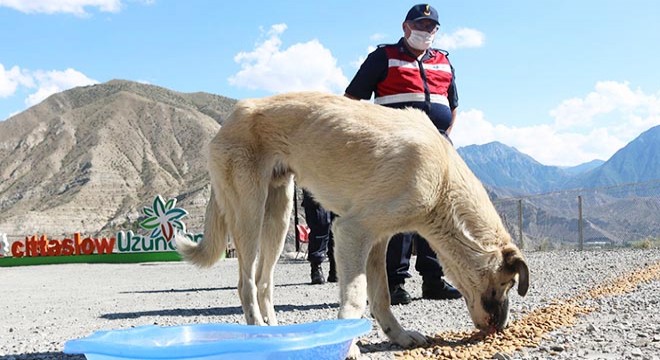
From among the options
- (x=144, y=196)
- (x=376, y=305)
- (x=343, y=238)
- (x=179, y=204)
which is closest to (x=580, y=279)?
(x=376, y=305)

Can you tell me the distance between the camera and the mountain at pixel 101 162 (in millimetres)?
71125

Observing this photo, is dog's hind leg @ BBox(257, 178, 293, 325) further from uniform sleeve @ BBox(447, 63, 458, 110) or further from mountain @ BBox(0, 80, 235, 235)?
mountain @ BBox(0, 80, 235, 235)

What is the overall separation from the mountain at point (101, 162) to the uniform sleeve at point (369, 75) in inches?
2111

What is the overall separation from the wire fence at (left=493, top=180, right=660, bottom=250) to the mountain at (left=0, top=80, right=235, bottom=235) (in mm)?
38529

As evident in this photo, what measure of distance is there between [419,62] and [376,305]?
3014 mm

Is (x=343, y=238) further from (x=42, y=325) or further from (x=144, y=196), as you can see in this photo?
(x=144, y=196)

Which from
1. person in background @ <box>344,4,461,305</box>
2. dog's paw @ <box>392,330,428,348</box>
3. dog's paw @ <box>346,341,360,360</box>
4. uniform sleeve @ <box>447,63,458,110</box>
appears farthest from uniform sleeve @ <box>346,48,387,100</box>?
dog's paw @ <box>346,341,360,360</box>

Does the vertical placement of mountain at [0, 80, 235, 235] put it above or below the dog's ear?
above

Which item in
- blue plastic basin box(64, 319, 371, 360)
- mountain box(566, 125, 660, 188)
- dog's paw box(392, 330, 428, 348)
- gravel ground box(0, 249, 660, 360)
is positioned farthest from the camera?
mountain box(566, 125, 660, 188)

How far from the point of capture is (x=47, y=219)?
69.2 meters

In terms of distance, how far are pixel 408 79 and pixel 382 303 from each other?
2708 mm

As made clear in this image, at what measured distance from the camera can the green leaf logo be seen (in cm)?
2720

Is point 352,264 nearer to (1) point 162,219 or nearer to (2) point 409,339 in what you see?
(2) point 409,339

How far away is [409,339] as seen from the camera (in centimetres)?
481
